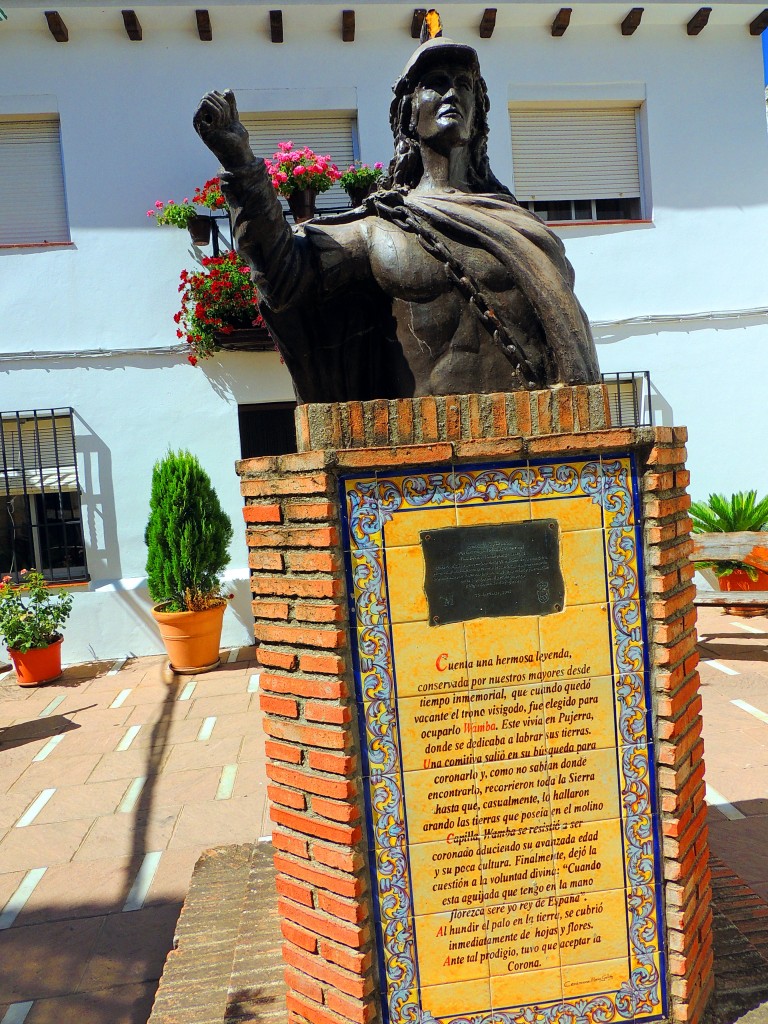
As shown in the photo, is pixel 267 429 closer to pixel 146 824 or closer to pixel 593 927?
pixel 146 824

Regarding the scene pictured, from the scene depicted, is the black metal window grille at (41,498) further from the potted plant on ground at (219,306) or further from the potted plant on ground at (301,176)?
the potted plant on ground at (301,176)

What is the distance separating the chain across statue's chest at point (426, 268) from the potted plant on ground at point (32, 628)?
219 inches

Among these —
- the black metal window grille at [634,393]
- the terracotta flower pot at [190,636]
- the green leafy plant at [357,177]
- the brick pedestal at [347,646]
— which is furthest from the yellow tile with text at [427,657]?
the black metal window grille at [634,393]

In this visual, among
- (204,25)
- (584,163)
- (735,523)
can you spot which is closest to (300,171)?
(204,25)

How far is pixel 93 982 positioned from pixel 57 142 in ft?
23.5

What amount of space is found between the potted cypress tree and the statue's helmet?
16.1 feet

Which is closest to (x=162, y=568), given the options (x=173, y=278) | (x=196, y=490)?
(x=196, y=490)

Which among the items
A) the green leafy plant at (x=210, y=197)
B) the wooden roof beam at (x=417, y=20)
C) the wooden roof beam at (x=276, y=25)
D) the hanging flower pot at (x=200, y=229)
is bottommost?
the hanging flower pot at (x=200, y=229)

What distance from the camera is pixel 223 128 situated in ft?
5.97

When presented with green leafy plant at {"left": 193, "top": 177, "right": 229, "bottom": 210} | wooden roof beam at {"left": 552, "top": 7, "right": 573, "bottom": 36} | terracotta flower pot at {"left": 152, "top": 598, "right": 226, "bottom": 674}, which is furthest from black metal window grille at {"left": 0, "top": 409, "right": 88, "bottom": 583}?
wooden roof beam at {"left": 552, "top": 7, "right": 573, "bottom": 36}

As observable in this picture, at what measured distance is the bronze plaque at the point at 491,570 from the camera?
1947 mm

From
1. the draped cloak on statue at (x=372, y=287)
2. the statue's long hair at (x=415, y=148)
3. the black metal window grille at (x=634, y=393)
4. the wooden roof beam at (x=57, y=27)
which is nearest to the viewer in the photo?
the draped cloak on statue at (x=372, y=287)

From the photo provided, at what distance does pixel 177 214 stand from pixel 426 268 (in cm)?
552

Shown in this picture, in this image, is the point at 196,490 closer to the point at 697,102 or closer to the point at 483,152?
the point at 483,152
